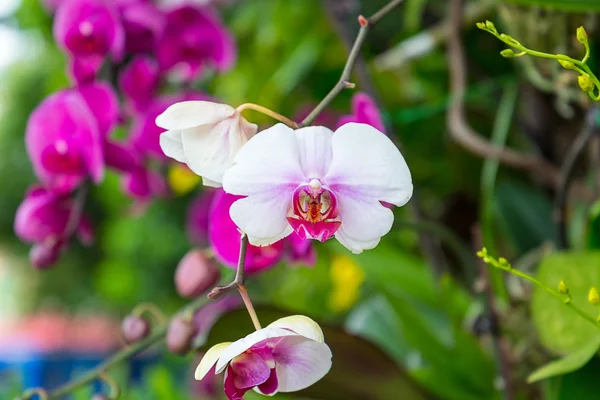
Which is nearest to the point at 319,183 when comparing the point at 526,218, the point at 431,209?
the point at 526,218

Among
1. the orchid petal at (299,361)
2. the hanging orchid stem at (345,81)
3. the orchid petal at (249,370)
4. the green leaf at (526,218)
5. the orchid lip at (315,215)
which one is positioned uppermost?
the hanging orchid stem at (345,81)

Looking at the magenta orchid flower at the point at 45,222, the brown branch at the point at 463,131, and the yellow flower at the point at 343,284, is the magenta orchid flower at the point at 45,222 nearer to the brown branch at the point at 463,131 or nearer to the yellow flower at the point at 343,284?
the brown branch at the point at 463,131

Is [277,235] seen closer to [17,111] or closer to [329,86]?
[329,86]

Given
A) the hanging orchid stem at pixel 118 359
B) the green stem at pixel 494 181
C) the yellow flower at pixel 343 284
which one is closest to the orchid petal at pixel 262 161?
the hanging orchid stem at pixel 118 359

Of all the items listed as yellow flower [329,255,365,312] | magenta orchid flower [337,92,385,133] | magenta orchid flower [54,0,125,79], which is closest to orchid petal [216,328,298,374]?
magenta orchid flower [337,92,385,133]

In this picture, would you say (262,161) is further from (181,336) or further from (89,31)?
(89,31)

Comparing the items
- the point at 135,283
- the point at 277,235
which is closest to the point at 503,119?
the point at 277,235
